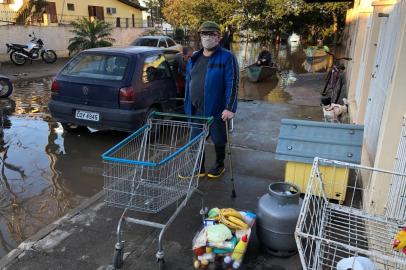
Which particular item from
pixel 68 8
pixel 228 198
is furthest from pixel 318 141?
pixel 68 8

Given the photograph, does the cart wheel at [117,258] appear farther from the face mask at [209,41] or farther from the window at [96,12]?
the window at [96,12]

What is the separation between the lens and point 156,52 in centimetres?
677

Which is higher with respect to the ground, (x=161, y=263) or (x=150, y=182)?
(x=150, y=182)

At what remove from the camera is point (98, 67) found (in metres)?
6.21

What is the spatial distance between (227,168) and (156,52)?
9.08 feet

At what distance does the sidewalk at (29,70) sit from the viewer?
1381 cm

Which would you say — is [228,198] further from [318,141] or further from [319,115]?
[319,115]

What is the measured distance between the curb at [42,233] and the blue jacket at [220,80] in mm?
1774

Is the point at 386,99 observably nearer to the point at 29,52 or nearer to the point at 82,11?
the point at 29,52

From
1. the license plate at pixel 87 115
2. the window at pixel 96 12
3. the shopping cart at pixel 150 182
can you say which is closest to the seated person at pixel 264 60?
the license plate at pixel 87 115

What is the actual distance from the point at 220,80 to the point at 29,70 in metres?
13.4

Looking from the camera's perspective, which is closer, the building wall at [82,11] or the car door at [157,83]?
the car door at [157,83]

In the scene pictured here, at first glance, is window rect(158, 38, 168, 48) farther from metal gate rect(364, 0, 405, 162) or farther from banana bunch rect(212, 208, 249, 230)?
banana bunch rect(212, 208, 249, 230)

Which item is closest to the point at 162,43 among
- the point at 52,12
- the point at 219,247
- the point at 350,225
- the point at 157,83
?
the point at 157,83
